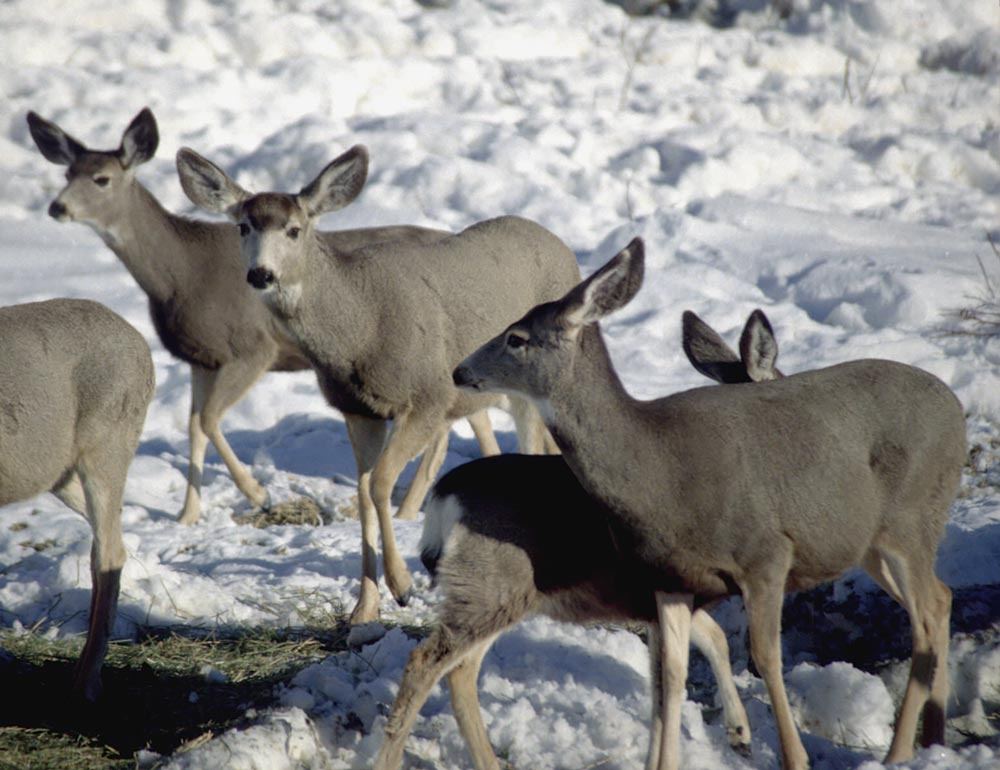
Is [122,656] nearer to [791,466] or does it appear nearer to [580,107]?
[791,466]

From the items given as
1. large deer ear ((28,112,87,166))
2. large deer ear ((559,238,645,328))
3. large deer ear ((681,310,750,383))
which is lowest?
large deer ear ((28,112,87,166))

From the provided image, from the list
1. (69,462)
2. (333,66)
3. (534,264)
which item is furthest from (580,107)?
(69,462)

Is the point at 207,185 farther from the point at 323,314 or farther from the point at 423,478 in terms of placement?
the point at 423,478

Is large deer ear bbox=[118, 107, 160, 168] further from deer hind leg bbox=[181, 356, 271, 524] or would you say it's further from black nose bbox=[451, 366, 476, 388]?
black nose bbox=[451, 366, 476, 388]

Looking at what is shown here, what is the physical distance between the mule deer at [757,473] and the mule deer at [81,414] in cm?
Answer: 174

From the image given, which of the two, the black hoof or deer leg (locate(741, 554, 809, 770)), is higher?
deer leg (locate(741, 554, 809, 770))

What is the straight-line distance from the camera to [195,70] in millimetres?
14719

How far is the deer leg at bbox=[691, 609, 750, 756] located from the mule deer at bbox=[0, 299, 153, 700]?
98.5 inches

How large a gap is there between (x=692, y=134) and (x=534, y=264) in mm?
6376

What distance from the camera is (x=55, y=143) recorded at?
31.0ft

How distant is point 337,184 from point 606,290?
9.38 feet

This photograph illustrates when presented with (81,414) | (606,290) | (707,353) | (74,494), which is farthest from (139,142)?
(606,290)

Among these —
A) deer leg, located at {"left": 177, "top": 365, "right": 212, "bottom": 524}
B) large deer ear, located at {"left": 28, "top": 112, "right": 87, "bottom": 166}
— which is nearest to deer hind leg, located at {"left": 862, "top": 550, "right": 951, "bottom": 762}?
deer leg, located at {"left": 177, "top": 365, "right": 212, "bottom": 524}

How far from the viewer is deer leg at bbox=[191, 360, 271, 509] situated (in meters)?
8.89
